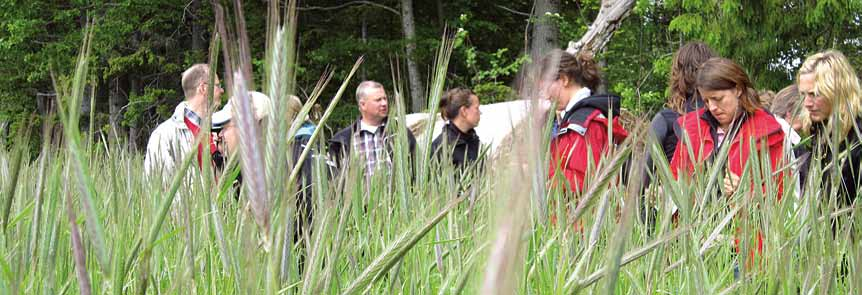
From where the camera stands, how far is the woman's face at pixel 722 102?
256 centimetres

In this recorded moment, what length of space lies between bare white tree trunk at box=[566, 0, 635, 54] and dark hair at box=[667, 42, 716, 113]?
5078 mm

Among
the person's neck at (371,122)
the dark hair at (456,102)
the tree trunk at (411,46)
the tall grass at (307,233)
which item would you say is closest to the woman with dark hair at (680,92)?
the dark hair at (456,102)

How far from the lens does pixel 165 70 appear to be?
1830 centimetres

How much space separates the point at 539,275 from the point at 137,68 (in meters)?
19.4

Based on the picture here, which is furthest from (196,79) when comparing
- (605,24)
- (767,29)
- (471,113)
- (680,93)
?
(767,29)

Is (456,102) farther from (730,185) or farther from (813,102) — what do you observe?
(730,185)

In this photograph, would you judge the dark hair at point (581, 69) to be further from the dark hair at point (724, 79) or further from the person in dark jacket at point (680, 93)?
the dark hair at point (724, 79)

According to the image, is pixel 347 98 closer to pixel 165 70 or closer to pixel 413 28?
pixel 413 28

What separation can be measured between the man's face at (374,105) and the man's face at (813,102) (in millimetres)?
1834

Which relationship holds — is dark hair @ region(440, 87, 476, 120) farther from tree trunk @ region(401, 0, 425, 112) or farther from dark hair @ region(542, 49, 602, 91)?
tree trunk @ region(401, 0, 425, 112)

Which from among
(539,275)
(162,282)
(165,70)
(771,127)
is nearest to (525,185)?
→ (539,275)

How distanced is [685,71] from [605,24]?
17.8 feet

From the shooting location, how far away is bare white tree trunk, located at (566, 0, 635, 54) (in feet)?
27.5

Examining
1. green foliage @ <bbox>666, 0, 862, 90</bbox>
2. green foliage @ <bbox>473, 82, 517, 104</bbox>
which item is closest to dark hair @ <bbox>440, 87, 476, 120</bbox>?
green foliage @ <bbox>666, 0, 862, 90</bbox>
